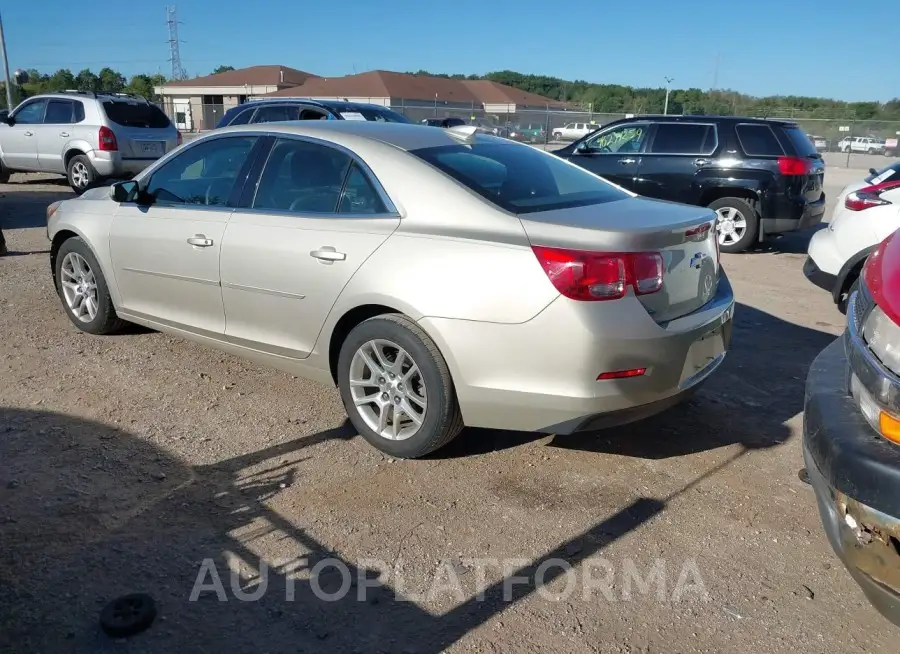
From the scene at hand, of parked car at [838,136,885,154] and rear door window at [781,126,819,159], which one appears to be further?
parked car at [838,136,885,154]

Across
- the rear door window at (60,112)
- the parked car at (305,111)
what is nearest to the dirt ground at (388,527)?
the parked car at (305,111)

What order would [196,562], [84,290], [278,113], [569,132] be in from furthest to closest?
1. [569,132]
2. [278,113]
3. [84,290]
4. [196,562]

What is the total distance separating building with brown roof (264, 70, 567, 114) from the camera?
158 ft

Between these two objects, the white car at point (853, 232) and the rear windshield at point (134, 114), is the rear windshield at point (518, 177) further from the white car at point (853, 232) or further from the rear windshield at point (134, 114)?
the rear windshield at point (134, 114)

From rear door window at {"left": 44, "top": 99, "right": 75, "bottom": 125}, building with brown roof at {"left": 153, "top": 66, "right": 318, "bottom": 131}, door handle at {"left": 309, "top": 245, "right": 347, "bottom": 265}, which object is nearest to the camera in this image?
door handle at {"left": 309, "top": 245, "right": 347, "bottom": 265}

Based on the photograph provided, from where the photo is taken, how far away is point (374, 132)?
429cm

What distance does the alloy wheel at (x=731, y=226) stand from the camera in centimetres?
990

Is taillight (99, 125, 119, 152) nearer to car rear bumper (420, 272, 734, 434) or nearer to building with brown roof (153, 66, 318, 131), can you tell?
car rear bumper (420, 272, 734, 434)

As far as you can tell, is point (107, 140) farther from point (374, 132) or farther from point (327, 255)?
point (327, 255)

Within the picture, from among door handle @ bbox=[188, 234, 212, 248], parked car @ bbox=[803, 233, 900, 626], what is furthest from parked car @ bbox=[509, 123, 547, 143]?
parked car @ bbox=[803, 233, 900, 626]

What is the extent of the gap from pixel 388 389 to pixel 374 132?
58.2 inches

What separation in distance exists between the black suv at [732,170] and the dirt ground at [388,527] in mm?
5277

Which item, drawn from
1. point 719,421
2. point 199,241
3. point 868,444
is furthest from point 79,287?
point 868,444

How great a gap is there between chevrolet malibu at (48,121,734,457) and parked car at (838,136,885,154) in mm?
33344
